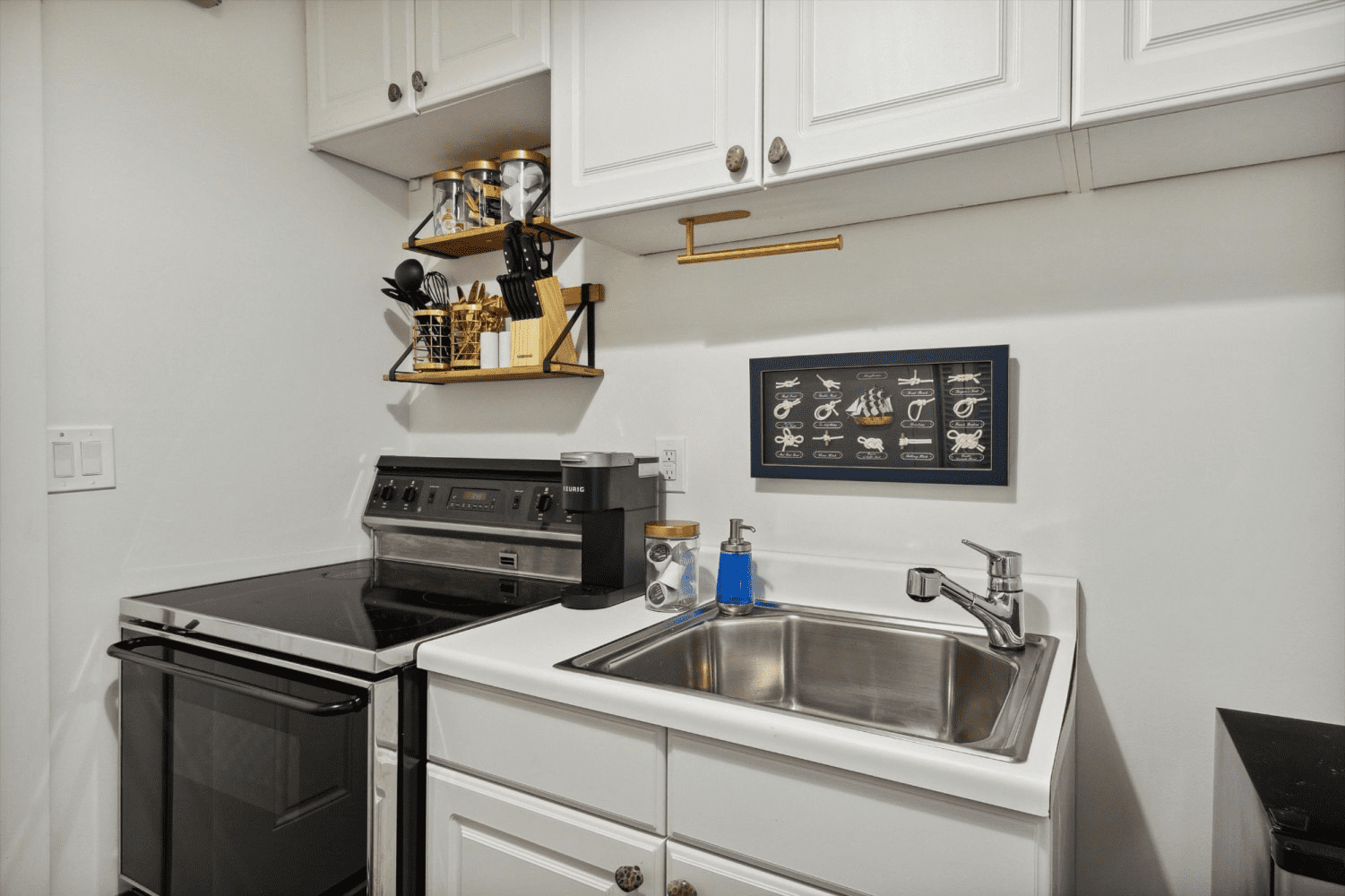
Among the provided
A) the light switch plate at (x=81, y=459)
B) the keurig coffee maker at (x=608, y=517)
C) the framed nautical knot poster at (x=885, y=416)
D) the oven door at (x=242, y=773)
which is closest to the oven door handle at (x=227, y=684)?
the oven door at (x=242, y=773)

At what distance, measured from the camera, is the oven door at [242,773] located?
116cm

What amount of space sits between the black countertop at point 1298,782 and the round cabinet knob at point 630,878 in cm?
72

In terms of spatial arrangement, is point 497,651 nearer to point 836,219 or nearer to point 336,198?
point 836,219

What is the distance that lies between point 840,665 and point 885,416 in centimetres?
48

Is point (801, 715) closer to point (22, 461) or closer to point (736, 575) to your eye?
point (736, 575)

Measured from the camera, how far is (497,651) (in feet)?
3.79

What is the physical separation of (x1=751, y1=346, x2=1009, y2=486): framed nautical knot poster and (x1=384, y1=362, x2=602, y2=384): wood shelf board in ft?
1.40

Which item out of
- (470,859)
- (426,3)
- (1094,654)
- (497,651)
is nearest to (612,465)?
(497,651)

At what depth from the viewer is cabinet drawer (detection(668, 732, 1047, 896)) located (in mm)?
778

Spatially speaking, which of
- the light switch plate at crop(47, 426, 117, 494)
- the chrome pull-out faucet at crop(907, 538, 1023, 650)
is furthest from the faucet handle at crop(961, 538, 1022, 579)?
the light switch plate at crop(47, 426, 117, 494)

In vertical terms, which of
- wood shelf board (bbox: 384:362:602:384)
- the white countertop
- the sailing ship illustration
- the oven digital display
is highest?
wood shelf board (bbox: 384:362:602:384)

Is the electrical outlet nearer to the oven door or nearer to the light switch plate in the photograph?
the oven door

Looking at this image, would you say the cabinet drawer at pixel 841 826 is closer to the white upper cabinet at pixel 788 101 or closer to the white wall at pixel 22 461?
the white upper cabinet at pixel 788 101

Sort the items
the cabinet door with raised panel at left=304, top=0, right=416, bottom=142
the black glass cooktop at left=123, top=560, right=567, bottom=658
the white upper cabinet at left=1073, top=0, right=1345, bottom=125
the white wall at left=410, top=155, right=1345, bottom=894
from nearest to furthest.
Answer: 1. the white upper cabinet at left=1073, top=0, right=1345, bottom=125
2. the white wall at left=410, top=155, right=1345, bottom=894
3. the black glass cooktop at left=123, top=560, right=567, bottom=658
4. the cabinet door with raised panel at left=304, top=0, right=416, bottom=142
